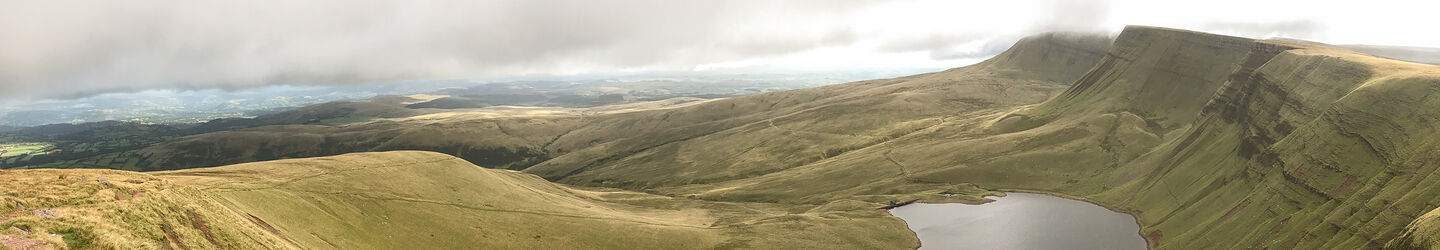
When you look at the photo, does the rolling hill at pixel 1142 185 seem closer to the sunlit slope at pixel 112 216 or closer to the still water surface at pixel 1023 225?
the sunlit slope at pixel 112 216

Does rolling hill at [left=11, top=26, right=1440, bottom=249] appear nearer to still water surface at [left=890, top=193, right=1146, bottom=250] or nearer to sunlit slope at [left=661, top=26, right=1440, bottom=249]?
sunlit slope at [left=661, top=26, right=1440, bottom=249]

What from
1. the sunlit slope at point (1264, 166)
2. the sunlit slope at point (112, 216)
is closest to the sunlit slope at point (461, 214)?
the sunlit slope at point (112, 216)

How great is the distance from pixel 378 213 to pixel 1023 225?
408 feet

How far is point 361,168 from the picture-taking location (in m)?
108

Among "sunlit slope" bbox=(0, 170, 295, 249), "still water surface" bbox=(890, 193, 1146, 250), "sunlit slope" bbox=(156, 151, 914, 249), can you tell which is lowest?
"still water surface" bbox=(890, 193, 1146, 250)

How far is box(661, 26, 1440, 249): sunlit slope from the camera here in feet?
286

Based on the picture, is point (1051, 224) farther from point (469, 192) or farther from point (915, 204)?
point (469, 192)

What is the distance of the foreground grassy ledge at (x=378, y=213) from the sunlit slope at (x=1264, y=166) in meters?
44.5

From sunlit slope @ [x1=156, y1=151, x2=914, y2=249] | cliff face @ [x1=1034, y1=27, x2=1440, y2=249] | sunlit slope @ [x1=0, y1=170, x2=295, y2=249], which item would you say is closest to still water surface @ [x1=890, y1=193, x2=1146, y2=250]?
cliff face @ [x1=1034, y1=27, x2=1440, y2=249]

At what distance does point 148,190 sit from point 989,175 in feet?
595

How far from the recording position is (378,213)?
288ft

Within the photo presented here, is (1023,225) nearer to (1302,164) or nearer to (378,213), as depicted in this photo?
(1302,164)

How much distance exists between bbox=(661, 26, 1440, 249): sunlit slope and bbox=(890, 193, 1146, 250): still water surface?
6738mm

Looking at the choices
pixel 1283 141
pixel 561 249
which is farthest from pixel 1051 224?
pixel 561 249
